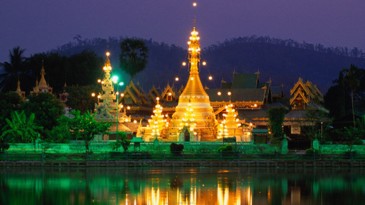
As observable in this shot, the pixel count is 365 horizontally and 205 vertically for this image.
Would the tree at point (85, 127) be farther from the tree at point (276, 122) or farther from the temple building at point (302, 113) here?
the temple building at point (302, 113)

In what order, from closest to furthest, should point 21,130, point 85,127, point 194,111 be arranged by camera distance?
point 21,130, point 85,127, point 194,111

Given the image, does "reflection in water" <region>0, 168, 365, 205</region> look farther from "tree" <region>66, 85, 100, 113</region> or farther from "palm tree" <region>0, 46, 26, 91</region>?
"palm tree" <region>0, 46, 26, 91</region>

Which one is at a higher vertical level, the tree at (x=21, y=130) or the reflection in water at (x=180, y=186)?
the tree at (x=21, y=130)

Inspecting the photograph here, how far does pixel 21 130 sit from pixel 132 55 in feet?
139

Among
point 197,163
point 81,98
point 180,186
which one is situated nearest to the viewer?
point 180,186

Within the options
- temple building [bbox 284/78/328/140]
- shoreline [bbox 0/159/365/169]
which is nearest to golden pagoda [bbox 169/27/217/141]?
temple building [bbox 284/78/328/140]

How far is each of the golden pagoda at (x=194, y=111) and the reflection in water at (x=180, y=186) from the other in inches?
476

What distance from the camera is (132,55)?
311 feet

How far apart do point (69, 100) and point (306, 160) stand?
31923 millimetres

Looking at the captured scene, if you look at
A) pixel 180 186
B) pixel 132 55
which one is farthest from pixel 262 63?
pixel 180 186

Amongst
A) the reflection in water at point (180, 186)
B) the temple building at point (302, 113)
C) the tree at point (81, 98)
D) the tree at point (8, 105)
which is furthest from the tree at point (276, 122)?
the tree at point (81, 98)

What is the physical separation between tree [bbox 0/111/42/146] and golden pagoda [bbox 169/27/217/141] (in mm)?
9791

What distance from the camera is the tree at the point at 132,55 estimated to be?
309ft

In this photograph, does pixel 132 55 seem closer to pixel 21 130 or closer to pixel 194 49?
pixel 194 49
